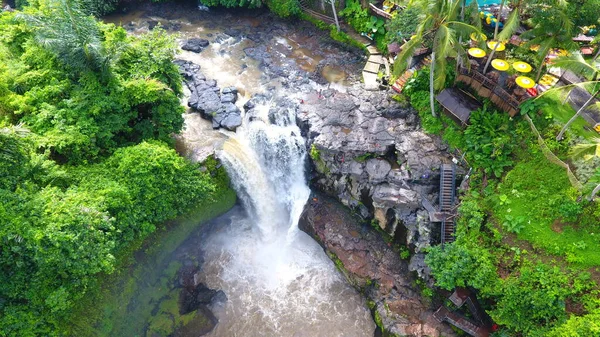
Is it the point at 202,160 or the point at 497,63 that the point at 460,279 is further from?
the point at 202,160

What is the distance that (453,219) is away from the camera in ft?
76.1

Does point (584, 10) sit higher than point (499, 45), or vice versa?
point (584, 10)

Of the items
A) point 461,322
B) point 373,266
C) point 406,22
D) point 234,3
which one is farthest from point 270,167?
point 234,3

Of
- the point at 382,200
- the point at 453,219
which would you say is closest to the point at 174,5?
the point at 382,200

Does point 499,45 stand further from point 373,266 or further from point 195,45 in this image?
point 195,45

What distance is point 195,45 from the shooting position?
117ft

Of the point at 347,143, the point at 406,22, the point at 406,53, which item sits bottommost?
the point at 347,143

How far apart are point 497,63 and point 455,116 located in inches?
→ 158

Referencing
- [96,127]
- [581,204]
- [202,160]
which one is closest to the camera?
[581,204]

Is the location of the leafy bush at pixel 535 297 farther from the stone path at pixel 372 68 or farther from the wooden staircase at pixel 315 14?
the wooden staircase at pixel 315 14

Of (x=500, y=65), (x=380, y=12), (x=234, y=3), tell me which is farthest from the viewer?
(x=234, y=3)

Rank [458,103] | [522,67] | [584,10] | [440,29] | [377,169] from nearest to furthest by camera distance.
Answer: [440,29]
[584,10]
[522,67]
[458,103]
[377,169]

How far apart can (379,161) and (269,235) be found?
10.0 metres

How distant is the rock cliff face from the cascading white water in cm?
220
